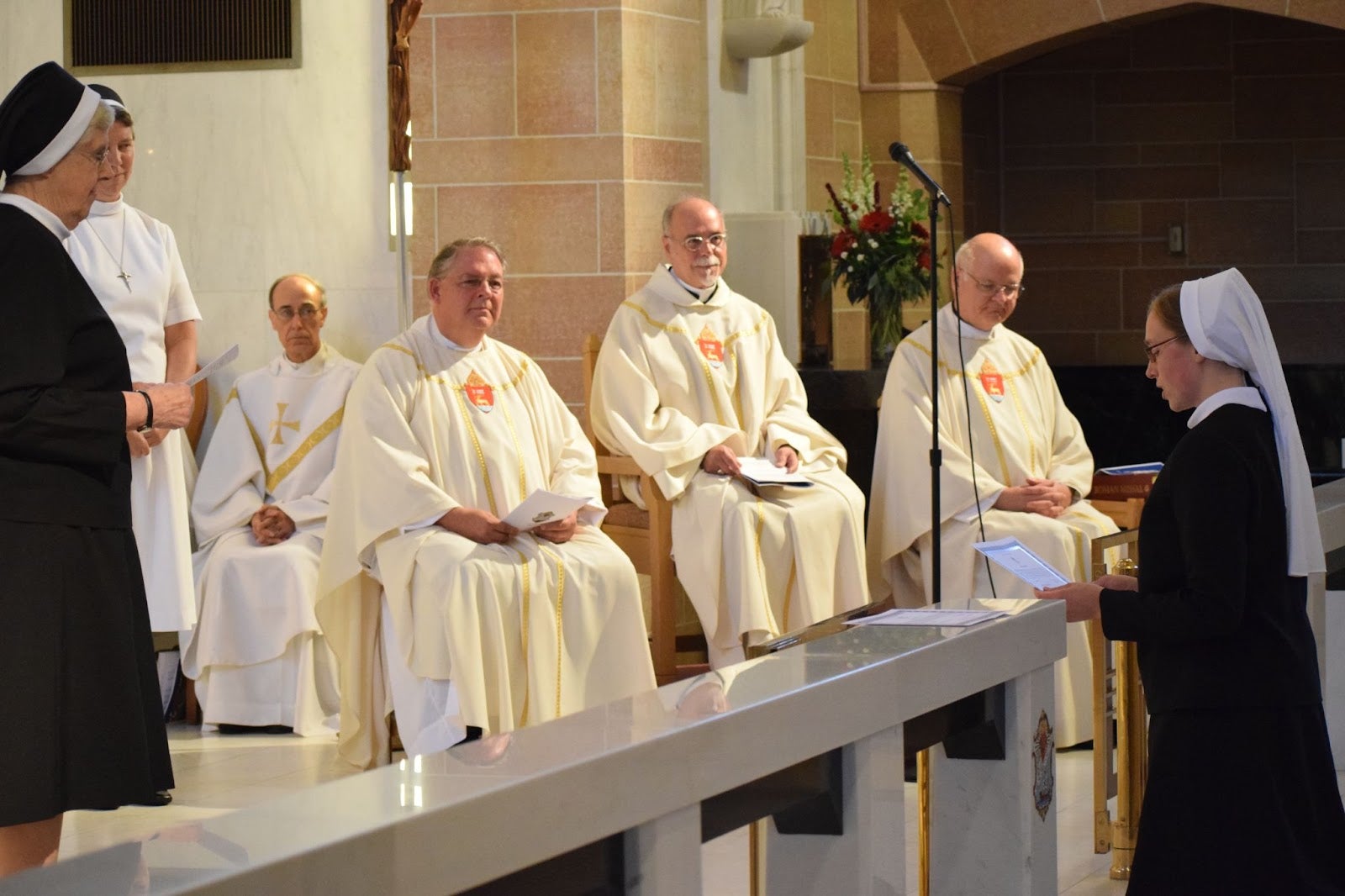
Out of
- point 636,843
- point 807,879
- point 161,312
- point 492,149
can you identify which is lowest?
point 807,879

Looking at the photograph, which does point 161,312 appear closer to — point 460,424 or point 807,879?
point 460,424

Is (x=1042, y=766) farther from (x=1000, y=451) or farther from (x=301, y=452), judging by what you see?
(x=301, y=452)

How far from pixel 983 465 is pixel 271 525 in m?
2.60

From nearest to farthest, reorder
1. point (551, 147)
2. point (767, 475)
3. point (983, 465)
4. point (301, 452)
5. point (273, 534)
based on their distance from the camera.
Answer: point (767, 475) → point (983, 465) → point (273, 534) → point (301, 452) → point (551, 147)

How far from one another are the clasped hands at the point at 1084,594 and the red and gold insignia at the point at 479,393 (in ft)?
8.73

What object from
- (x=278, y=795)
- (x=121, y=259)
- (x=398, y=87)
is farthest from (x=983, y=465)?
(x=398, y=87)

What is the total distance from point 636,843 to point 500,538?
11.3 feet

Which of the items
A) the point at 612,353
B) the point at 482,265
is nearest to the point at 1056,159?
the point at 612,353

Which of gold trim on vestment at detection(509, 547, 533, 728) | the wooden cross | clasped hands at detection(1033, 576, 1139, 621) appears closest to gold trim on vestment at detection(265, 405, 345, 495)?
the wooden cross

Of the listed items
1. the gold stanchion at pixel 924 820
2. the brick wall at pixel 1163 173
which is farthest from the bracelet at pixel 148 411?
the brick wall at pixel 1163 173

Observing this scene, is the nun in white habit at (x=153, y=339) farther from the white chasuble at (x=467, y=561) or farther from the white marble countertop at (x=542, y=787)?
the white marble countertop at (x=542, y=787)

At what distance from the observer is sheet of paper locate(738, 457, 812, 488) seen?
6.27 metres

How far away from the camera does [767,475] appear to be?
632 cm

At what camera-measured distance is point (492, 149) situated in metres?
7.68
